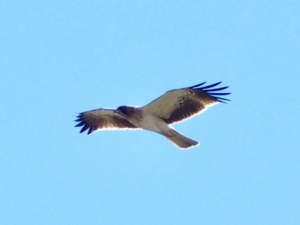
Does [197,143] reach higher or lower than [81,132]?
lower

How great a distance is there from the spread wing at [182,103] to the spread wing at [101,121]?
1.10 meters

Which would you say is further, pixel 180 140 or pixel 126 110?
pixel 180 140

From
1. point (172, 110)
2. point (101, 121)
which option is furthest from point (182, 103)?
point (101, 121)

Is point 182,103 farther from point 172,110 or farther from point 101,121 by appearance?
point 101,121

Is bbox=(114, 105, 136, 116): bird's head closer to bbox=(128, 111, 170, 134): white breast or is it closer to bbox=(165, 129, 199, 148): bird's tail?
bbox=(128, 111, 170, 134): white breast

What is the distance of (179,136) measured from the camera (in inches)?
614

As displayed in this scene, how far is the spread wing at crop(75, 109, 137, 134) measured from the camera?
16734 millimetres

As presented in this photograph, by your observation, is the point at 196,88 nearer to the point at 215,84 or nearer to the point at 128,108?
the point at 215,84

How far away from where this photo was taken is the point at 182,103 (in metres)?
15.7

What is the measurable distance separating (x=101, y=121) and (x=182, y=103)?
2366mm

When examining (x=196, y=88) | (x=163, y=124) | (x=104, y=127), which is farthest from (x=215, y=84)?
(x=104, y=127)

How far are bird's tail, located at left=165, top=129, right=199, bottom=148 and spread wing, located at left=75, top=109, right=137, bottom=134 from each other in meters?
1.24

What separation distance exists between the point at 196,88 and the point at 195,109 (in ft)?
1.68

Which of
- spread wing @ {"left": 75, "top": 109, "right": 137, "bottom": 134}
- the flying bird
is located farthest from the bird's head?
spread wing @ {"left": 75, "top": 109, "right": 137, "bottom": 134}
